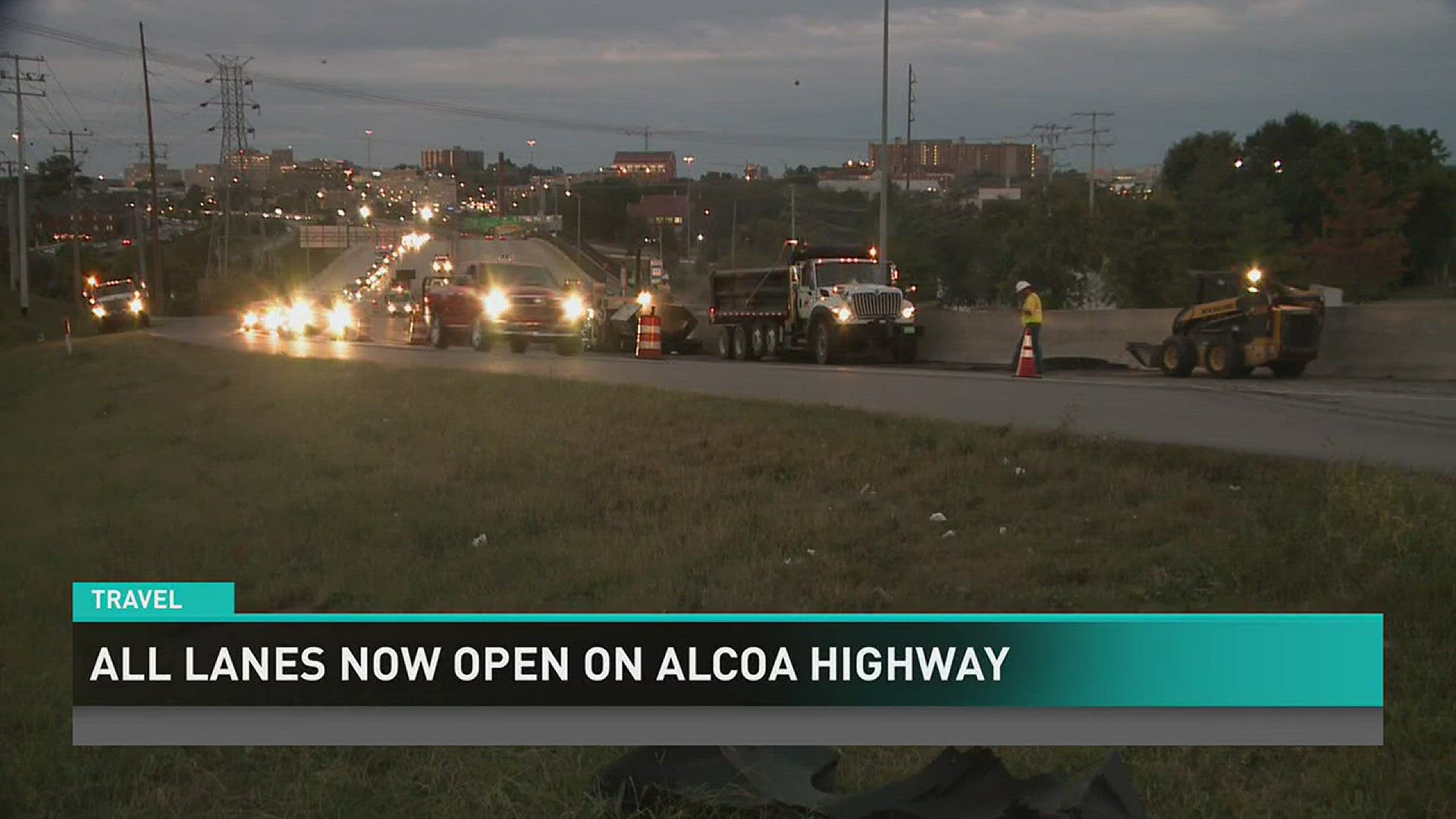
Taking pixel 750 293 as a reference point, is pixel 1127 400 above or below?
below

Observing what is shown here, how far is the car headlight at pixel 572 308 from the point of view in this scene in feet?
107

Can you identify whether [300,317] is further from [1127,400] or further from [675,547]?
[675,547]

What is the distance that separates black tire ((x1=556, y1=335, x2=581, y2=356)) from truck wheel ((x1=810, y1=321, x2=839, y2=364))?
17.4ft

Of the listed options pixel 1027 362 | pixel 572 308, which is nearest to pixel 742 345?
pixel 572 308

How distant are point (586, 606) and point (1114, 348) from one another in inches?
837

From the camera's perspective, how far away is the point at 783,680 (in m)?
4.63

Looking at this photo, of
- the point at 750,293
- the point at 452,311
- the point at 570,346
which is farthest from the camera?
the point at 750,293

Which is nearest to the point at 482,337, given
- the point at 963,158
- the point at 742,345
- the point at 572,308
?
the point at 572,308

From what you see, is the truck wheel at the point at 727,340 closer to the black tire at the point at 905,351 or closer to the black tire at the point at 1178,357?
the black tire at the point at 905,351

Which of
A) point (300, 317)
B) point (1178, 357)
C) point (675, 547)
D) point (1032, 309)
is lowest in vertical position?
point (300, 317)

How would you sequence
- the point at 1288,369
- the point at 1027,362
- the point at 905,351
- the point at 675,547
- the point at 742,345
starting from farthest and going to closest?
the point at 742,345
the point at 905,351
the point at 1288,369
the point at 1027,362
the point at 675,547

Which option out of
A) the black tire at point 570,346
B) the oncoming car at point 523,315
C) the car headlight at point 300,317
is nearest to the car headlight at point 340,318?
the car headlight at point 300,317

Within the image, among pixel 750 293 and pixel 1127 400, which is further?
pixel 750 293

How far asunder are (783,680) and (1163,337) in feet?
79.4
